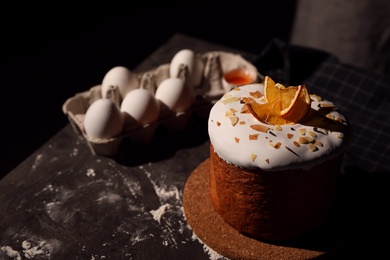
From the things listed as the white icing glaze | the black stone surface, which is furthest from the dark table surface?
the white icing glaze

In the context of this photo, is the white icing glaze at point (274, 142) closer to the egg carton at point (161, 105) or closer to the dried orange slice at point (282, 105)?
the dried orange slice at point (282, 105)

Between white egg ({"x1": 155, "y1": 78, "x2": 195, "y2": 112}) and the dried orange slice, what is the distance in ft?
1.53

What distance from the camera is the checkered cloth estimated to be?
208 cm

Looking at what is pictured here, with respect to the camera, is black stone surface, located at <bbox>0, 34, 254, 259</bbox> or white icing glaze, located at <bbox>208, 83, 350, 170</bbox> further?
black stone surface, located at <bbox>0, 34, 254, 259</bbox>

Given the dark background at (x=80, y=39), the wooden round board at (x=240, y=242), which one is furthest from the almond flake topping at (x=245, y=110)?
the dark background at (x=80, y=39)

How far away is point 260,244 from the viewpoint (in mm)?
1588

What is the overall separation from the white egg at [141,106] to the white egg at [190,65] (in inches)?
9.8

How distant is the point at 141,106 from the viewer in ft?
6.16

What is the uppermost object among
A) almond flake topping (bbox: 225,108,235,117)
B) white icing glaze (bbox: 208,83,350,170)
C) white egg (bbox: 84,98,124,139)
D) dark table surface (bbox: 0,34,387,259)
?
almond flake topping (bbox: 225,108,235,117)

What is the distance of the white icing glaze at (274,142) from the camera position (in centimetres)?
140

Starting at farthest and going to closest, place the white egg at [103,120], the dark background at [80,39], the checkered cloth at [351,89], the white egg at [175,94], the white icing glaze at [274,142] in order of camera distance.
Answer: the dark background at [80,39], the checkered cloth at [351,89], the white egg at [175,94], the white egg at [103,120], the white icing glaze at [274,142]

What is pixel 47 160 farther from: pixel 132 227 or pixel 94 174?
pixel 132 227

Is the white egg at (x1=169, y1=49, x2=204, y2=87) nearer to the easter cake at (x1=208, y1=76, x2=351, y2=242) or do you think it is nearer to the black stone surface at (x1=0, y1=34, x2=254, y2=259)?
the black stone surface at (x1=0, y1=34, x2=254, y2=259)

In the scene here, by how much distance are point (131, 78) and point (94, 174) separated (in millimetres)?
430
